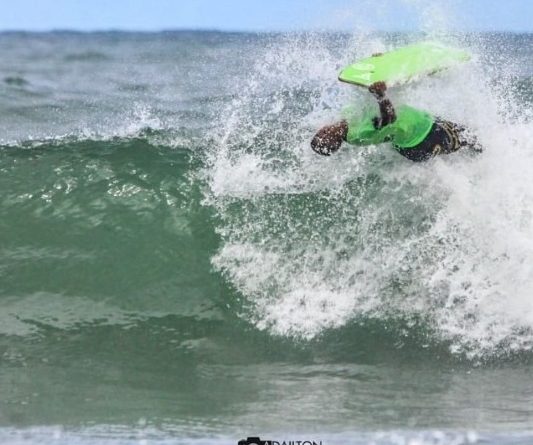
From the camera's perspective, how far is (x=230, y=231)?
7707mm

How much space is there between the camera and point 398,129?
263 inches

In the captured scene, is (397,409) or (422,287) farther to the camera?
(422,287)

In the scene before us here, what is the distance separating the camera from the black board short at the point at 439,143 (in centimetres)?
684

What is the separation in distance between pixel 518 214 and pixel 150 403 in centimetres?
359

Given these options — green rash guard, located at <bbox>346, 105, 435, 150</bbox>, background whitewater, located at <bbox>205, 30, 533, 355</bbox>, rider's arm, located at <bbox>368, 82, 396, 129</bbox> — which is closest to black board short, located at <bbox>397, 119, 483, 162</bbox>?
green rash guard, located at <bbox>346, 105, 435, 150</bbox>

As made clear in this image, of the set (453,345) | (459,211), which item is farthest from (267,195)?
(453,345)

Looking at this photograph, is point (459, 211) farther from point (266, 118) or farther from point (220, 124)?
point (220, 124)

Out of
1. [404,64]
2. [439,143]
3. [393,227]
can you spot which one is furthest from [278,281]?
[404,64]

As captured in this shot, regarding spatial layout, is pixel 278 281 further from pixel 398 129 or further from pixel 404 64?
pixel 404 64

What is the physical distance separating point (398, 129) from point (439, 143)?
1.36 ft

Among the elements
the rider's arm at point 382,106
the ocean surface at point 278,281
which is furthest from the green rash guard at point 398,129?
the ocean surface at point 278,281

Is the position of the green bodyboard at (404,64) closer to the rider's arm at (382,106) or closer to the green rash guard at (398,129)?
the rider's arm at (382,106)

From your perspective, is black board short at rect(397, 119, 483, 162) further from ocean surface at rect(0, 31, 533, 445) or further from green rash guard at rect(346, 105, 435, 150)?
ocean surface at rect(0, 31, 533, 445)

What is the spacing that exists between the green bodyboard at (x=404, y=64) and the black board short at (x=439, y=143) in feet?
1.52
